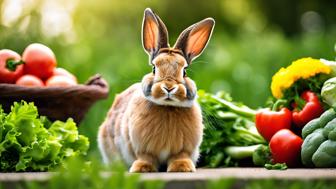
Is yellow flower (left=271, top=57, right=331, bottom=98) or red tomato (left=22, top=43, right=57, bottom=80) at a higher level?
red tomato (left=22, top=43, right=57, bottom=80)

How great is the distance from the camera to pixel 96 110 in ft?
24.6

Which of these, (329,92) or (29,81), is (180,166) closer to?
(329,92)

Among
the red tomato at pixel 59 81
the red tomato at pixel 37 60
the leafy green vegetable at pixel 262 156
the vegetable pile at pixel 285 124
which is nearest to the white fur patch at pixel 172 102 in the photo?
the vegetable pile at pixel 285 124

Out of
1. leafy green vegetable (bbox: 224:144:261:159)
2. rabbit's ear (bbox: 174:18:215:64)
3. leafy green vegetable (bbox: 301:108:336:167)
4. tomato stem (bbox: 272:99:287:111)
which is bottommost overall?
leafy green vegetable (bbox: 301:108:336:167)

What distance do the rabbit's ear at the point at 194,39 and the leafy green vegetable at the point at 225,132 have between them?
1.10 m

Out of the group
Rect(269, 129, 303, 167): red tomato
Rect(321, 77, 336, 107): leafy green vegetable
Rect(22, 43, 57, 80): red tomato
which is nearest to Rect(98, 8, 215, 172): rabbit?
Rect(269, 129, 303, 167): red tomato

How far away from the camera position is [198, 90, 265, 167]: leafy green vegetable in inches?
218

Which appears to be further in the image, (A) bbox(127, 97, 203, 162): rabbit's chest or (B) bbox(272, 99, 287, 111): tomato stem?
(B) bbox(272, 99, 287, 111): tomato stem

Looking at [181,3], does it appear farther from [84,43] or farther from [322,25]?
[84,43]

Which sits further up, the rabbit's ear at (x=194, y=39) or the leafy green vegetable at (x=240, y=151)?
the rabbit's ear at (x=194, y=39)

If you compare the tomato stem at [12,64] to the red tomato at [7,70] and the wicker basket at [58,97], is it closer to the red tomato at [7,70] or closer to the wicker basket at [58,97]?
the red tomato at [7,70]

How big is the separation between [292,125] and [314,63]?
0.47 metres

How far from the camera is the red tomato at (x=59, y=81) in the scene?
5371mm

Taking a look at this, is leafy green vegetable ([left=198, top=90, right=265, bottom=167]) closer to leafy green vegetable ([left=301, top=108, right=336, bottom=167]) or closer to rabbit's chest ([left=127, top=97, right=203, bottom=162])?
leafy green vegetable ([left=301, top=108, right=336, bottom=167])
